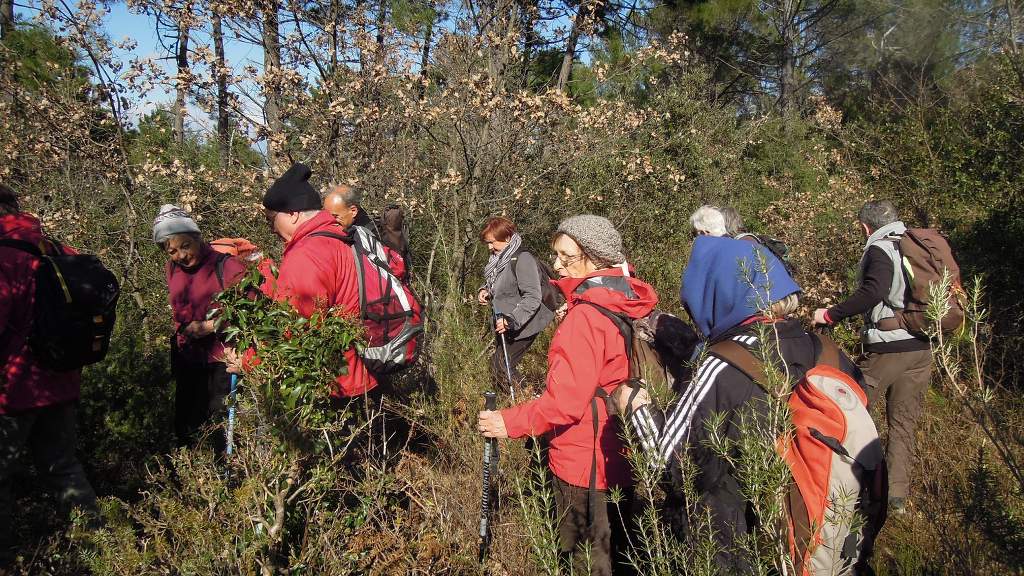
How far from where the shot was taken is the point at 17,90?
17.5ft

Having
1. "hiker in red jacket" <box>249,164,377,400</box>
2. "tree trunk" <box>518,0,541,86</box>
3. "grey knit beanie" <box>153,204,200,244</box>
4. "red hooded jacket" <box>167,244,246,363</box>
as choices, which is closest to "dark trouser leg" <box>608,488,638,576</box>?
"hiker in red jacket" <box>249,164,377,400</box>

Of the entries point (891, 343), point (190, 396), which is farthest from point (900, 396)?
point (190, 396)

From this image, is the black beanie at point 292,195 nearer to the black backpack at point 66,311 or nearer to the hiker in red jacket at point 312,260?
the hiker in red jacket at point 312,260

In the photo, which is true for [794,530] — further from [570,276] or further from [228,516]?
[228,516]

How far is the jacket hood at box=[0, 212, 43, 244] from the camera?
2.77 meters

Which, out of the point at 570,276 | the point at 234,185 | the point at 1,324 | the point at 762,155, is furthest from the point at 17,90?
the point at 762,155

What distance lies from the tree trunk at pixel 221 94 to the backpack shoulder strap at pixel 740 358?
463 cm

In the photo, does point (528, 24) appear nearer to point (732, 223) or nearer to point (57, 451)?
point (732, 223)

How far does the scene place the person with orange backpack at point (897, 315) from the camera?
3697 millimetres

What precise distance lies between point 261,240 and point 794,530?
5.23 m

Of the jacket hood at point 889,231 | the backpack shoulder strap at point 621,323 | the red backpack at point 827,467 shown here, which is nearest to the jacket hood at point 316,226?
the backpack shoulder strap at point 621,323

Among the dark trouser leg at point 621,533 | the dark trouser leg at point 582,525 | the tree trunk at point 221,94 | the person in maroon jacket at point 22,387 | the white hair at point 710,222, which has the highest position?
the tree trunk at point 221,94

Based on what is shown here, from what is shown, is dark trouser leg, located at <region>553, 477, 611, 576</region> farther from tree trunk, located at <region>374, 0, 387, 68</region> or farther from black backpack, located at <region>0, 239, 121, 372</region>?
tree trunk, located at <region>374, 0, 387, 68</region>

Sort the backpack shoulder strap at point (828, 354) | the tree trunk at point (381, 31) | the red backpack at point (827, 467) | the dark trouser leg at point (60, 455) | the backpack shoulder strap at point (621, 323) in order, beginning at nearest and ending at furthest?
the red backpack at point (827, 467) < the backpack shoulder strap at point (828, 354) < the backpack shoulder strap at point (621, 323) < the dark trouser leg at point (60, 455) < the tree trunk at point (381, 31)
